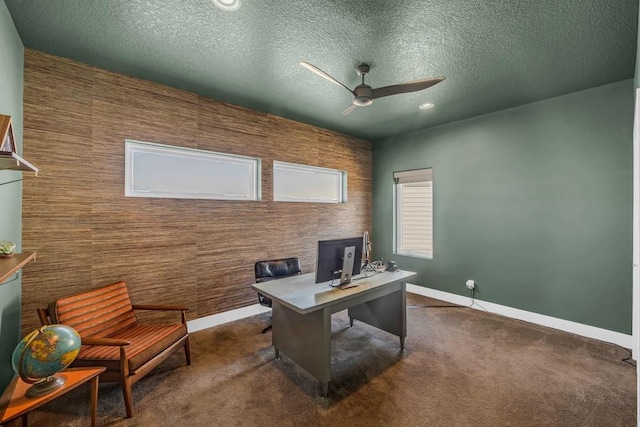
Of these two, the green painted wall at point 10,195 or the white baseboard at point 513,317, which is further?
the white baseboard at point 513,317

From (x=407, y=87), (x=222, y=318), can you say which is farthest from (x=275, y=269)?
(x=407, y=87)

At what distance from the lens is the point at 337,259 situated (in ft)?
8.19

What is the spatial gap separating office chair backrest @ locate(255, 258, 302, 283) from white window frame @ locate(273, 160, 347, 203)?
3.20 ft

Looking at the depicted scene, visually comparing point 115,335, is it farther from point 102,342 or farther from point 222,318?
point 222,318

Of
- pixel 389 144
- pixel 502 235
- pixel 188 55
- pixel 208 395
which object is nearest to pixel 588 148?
pixel 502 235

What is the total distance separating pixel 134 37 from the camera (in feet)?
7.24

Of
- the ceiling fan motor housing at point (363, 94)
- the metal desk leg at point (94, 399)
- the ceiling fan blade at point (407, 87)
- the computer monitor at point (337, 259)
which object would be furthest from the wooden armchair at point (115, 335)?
the ceiling fan blade at point (407, 87)

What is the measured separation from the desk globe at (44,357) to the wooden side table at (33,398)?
0.11 feet

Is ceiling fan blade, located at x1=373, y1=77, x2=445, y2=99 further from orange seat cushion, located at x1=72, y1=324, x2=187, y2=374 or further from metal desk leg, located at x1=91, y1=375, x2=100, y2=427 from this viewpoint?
metal desk leg, located at x1=91, y1=375, x2=100, y2=427

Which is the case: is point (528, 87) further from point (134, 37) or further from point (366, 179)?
point (134, 37)

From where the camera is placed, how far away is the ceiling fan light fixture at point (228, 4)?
1813mm

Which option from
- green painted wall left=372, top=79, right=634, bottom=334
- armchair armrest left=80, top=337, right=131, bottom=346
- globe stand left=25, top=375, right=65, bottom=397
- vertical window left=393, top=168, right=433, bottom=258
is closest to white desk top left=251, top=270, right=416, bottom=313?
armchair armrest left=80, top=337, right=131, bottom=346

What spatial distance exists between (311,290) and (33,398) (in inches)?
70.5

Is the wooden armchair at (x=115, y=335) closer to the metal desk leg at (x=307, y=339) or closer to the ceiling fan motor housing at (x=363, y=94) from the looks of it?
the metal desk leg at (x=307, y=339)
